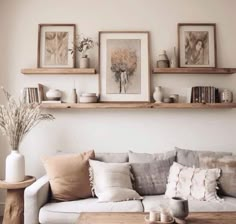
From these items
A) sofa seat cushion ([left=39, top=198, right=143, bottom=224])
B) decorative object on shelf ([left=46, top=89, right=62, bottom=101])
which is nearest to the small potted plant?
decorative object on shelf ([left=46, top=89, right=62, bottom=101])

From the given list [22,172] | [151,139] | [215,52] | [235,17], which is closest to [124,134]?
[151,139]

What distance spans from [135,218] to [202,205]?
0.82 meters

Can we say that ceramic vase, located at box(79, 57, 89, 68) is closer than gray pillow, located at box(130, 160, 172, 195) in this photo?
No

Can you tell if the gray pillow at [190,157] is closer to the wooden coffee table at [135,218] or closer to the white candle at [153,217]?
the wooden coffee table at [135,218]

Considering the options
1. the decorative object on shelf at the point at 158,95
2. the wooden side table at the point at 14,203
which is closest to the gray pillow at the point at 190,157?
the decorative object on shelf at the point at 158,95

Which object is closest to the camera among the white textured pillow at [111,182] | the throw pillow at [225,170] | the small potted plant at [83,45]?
the white textured pillow at [111,182]

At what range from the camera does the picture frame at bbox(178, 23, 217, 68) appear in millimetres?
3547

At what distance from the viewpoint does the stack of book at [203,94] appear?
3.43 metres

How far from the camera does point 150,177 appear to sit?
9.83 feet

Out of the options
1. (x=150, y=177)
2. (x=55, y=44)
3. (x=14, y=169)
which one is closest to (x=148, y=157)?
(x=150, y=177)

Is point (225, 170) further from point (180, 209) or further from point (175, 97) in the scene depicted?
point (180, 209)

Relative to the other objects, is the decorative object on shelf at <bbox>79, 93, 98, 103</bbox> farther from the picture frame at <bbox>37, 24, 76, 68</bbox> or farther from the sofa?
the sofa

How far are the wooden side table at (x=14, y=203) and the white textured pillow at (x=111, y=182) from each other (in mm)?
718

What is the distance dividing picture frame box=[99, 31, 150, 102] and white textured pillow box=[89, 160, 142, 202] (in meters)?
0.93
